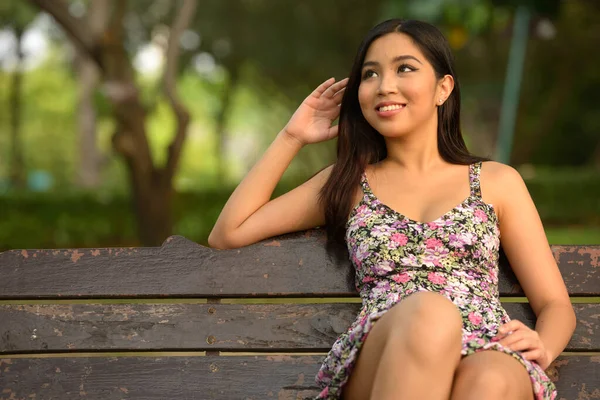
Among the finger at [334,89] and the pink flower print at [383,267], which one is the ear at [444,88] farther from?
the pink flower print at [383,267]

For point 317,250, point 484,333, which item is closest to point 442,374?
point 484,333

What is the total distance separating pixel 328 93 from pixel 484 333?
3.63 feet

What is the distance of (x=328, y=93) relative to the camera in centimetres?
353

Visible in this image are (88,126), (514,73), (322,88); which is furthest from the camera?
(88,126)

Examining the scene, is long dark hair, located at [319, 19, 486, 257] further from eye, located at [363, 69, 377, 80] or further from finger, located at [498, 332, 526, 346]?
finger, located at [498, 332, 526, 346]

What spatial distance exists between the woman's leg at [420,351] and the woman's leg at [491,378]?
4 centimetres

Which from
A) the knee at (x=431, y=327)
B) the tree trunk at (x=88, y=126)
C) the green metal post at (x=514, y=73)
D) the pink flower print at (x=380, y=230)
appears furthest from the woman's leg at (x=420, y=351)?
the tree trunk at (x=88, y=126)

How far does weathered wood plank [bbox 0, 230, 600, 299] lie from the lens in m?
3.41

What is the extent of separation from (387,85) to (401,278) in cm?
67

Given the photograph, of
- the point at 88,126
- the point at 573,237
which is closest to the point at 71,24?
the point at 573,237

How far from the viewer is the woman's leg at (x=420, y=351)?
2576mm

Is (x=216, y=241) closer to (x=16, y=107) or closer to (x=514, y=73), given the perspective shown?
(x=514, y=73)

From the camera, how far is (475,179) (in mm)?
3312

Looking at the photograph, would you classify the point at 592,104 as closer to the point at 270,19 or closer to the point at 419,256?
the point at 270,19
